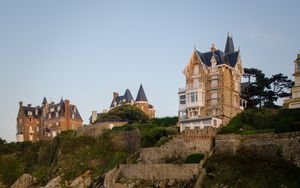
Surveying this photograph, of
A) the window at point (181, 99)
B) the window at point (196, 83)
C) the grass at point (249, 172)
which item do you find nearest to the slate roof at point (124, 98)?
the window at point (181, 99)

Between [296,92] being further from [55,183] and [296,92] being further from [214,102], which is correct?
[55,183]

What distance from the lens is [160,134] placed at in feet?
200

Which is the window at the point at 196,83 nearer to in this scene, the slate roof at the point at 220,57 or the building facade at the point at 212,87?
the building facade at the point at 212,87

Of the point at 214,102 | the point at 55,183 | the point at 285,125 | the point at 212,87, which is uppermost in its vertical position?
the point at 212,87

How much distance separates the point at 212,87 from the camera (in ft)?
221

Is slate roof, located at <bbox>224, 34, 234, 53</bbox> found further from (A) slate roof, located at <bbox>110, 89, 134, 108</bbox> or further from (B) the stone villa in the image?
(A) slate roof, located at <bbox>110, 89, 134, 108</bbox>

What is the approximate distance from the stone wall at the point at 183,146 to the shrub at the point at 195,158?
108 cm

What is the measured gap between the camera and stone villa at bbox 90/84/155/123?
318 feet

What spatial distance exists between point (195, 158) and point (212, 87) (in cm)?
1701

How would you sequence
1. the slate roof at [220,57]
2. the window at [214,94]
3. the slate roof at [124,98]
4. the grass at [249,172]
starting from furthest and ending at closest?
1. the slate roof at [124,98]
2. the slate roof at [220,57]
3. the window at [214,94]
4. the grass at [249,172]

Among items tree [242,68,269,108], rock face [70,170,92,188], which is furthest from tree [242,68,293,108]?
rock face [70,170,92,188]

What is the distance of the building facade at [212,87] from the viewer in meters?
66.6

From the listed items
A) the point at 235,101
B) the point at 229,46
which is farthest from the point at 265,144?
the point at 229,46

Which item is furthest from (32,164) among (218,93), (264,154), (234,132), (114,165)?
(264,154)
